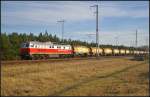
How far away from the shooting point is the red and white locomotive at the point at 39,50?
5249 centimetres

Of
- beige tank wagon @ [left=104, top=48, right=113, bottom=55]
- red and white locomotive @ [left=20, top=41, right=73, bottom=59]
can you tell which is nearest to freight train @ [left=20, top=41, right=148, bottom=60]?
red and white locomotive @ [left=20, top=41, right=73, bottom=59]

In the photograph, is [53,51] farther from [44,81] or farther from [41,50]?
[44,81]

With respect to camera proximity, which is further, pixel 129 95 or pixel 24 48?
pixel 24 48

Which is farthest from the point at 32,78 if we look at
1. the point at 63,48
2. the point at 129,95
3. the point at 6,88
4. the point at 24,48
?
the point at 63,48

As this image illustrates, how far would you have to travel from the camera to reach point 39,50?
5491 centimetres

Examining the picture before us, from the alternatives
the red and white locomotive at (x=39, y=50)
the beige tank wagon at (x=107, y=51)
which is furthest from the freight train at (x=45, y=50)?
the beige tank wagon at (x=107, y=51)

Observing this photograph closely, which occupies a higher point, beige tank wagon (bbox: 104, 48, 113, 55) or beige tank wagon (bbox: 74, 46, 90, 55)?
beige tank wagon (bbox: 74, 46, 90, 55)

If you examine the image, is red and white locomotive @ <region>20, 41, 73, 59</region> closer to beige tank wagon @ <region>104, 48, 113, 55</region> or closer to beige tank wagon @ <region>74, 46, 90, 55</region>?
beige tank wagon @ <region>74, 46, 90, 55</region>

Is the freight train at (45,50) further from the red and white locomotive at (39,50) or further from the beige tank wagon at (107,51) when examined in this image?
the beige tank wagon at (107,51)

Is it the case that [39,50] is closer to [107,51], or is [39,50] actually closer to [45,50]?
[45,50]

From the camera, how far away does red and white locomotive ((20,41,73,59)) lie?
52.5 m

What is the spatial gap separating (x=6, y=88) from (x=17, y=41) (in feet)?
216

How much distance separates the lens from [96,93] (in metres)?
17.4

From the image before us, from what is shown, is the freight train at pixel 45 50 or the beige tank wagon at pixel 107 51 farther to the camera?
the beige tank wagon at pixel 107 51
